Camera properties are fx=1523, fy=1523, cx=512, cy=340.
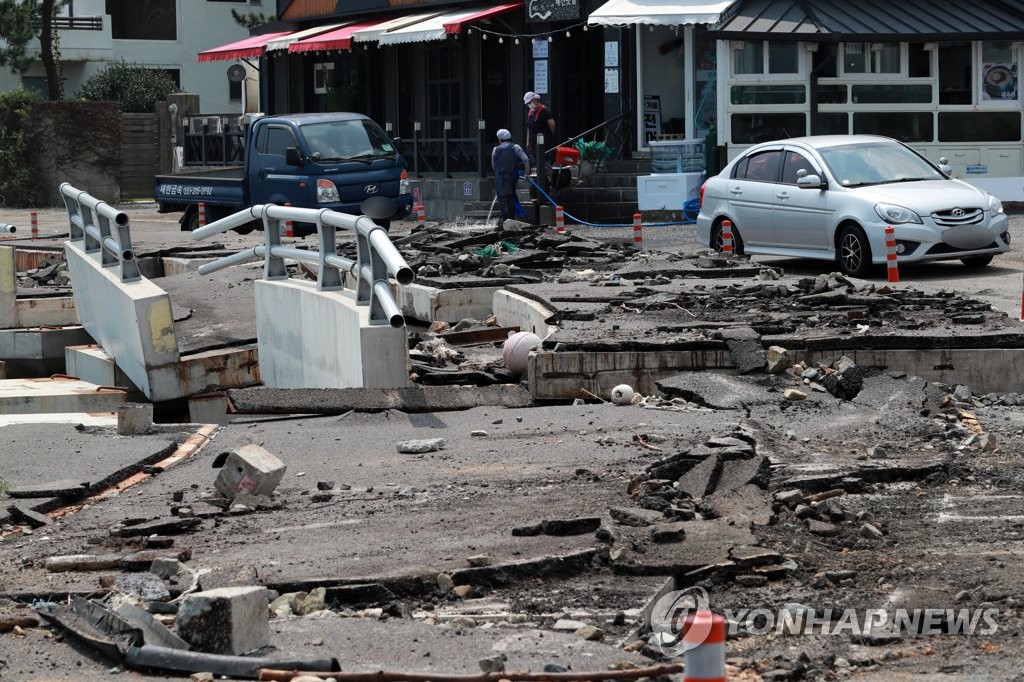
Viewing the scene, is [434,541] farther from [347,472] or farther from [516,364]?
[516,364]

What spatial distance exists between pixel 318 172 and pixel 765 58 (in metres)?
8.45

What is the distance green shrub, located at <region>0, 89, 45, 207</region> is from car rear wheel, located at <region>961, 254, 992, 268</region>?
26979mm

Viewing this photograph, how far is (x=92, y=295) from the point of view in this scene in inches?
635

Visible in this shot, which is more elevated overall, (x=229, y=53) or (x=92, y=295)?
(x=229, y=53)

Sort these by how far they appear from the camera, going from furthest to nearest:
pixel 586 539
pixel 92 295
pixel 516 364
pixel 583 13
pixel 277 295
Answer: pixel 583 13, pixel 92 295, pixel 277 295, pixel 516 364, pixel 586 539

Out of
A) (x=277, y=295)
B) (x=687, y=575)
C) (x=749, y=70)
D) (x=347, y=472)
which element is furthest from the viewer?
(x=749, y=70)

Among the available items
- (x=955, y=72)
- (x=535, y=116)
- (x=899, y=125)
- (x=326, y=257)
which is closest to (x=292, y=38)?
(x=535, y=116)

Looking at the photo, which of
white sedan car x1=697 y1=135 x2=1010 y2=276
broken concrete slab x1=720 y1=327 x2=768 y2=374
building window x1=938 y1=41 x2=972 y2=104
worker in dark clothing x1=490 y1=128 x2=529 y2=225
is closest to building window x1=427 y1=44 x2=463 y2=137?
→ worker in dark clothing x1=490 y1=128 x2=529 y2=225

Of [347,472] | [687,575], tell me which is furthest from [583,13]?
[687,575]

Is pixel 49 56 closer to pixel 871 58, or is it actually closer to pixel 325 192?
pixel 325 192

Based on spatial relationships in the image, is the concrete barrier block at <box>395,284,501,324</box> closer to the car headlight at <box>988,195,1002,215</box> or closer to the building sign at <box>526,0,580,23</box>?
the car headlight at <box>988,195,1002,215</box>

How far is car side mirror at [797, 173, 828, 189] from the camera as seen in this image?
1812 cm

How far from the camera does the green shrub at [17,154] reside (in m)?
38.7

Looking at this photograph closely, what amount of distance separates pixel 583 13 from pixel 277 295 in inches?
757
